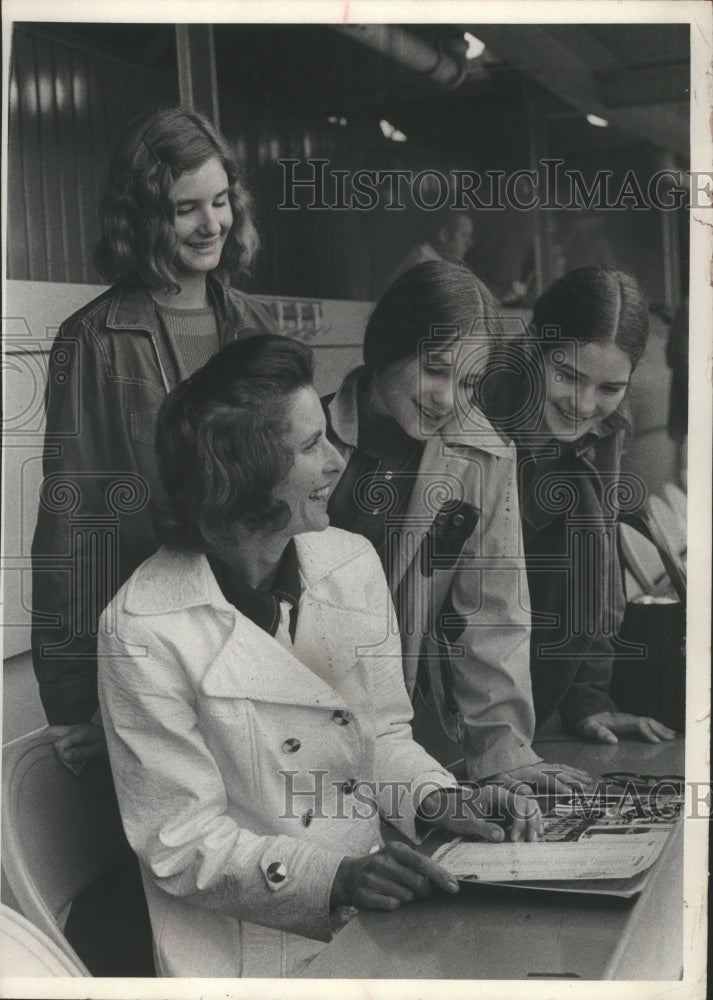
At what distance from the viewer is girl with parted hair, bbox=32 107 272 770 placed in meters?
2.81

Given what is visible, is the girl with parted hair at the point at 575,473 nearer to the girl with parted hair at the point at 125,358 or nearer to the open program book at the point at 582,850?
the open program book at the point at 582,850

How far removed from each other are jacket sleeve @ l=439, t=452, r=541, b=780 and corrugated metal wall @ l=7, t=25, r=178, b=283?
1127 millimetres

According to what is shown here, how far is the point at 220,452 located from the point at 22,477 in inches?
19.7

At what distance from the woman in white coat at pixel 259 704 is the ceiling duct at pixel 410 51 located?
29.3 inches

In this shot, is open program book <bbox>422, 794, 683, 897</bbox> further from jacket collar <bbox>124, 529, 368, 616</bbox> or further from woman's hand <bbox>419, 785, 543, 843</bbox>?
jacket collar <bbox>124, 529, 368, 616</bbox>

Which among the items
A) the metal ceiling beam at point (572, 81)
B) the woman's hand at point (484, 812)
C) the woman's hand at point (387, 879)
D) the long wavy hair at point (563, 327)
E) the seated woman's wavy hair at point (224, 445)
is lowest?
the woman's hand at point (387, 879)

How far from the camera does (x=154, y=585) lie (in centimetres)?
282

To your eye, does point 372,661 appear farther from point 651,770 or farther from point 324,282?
point 324,282

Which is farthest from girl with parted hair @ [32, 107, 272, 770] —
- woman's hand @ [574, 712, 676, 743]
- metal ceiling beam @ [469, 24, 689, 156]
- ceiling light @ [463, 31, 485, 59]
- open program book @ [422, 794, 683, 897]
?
woman's hand @ [574, 712, 676, 743]

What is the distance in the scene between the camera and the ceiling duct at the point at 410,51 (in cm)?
281

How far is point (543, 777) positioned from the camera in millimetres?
2896

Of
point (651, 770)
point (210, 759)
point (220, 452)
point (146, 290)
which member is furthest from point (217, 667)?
point (651, 770)

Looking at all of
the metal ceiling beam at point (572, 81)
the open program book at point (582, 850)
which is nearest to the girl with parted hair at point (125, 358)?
the metal ceiling beam at point (572, 81)

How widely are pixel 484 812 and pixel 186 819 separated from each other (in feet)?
2.41
